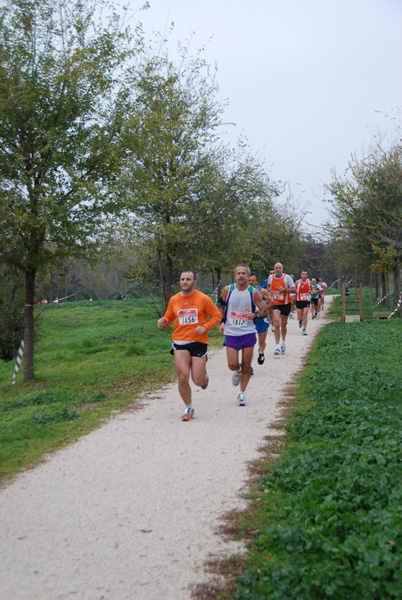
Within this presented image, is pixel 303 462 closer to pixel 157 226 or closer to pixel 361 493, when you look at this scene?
pixel 361 493

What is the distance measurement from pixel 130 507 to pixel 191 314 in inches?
147

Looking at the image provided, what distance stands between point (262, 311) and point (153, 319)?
20.4 meters

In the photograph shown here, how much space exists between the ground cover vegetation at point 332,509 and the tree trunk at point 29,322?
745 centimetres

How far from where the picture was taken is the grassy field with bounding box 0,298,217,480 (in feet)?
24.9

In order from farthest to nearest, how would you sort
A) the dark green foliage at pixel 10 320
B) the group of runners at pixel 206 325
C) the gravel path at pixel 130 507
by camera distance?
1. the dark green foliage at pixel 10 320
2. the group of runners at pixel 206 325
3. the gravel path at pixel 130 507

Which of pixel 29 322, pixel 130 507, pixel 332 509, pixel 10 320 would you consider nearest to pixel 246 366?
pixel 130 507

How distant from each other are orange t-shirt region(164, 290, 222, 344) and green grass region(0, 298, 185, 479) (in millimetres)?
1694

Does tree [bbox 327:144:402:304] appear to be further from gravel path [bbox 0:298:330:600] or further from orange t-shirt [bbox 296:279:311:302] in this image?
gravel path [bbox 0:298:330:600]

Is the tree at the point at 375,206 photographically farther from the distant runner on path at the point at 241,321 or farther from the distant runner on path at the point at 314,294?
the distant runner on path at the point at 241,321

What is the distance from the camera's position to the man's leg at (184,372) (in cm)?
821

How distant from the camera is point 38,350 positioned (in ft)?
68.7

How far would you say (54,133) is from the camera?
1184 cm

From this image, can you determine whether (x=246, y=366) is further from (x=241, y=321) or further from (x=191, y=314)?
(x=191, y=314)

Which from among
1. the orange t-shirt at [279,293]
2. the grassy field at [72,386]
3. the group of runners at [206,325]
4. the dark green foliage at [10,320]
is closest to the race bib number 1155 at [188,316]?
the group of runners at [206,325]
